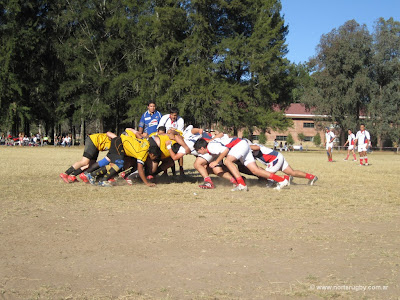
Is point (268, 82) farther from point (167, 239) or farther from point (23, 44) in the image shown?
point (167, 239)

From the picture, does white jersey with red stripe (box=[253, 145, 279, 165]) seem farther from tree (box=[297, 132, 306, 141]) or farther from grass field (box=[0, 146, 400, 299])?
tree (box=[297, 132, 306, 141])

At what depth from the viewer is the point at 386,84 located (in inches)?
2194

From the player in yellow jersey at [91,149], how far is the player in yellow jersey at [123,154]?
414mm

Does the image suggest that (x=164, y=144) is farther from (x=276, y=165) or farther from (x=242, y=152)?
(x=276, y=165)

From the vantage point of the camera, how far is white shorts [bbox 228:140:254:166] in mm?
10750

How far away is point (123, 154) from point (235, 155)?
3.07m

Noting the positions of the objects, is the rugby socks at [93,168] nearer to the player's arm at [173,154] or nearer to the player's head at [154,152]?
the player's head at [154,152]

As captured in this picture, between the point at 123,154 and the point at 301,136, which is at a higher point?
the point at 301,136

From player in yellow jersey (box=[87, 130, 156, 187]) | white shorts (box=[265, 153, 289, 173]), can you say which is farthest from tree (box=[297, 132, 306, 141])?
player in yellow jersey (box=[87, 130, 156, 187])

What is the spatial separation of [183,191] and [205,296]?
22.6ft

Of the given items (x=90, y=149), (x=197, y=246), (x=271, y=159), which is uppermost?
(x=90, y=149)

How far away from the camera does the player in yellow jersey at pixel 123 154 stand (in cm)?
1126

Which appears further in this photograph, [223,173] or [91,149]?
[91,149]

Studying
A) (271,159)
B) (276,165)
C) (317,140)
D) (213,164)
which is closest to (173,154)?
(213,164)
